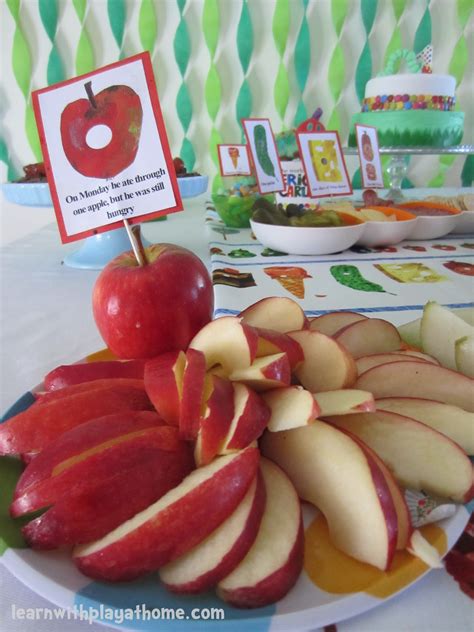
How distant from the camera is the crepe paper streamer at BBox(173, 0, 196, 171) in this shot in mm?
2322

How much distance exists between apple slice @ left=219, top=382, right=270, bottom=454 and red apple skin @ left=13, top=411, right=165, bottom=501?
6 centimetres

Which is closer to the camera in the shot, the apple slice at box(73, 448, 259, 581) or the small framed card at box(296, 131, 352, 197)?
the apple slice at box(73, 448, 259, 581)

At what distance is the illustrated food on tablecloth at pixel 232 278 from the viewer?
83 centimetres

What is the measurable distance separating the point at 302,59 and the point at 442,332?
7.38ft

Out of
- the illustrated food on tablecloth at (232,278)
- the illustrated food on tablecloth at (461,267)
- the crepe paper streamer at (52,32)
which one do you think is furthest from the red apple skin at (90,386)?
the crepe paper streamer at (52,32)

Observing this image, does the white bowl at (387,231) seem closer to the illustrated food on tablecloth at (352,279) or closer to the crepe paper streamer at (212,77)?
the illustrated food on tablecloth at (352,279)

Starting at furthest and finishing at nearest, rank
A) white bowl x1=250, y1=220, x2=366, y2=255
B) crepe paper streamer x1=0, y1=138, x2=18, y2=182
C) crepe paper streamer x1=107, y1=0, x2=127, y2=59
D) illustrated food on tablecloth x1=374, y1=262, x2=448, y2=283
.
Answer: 1. crepe paper streamer x1=0, y1=138, x2=18, y2=182
2. crepe paper streamer x1=107, y1=0, x2=127, y2=59
3. white bowl x1=250, y1=220, x2=366, y2=255
4. illustrated food on tablecloth x1=374, y1=262, x2=448, y2=283

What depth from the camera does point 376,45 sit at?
237cm

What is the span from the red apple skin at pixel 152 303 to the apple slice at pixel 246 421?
0.21m

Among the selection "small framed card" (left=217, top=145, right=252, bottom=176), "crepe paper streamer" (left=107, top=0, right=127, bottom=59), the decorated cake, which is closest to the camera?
"small framed card" (left=217, top=145, right=252, bottom=176)

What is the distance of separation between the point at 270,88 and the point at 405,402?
239 centimetres

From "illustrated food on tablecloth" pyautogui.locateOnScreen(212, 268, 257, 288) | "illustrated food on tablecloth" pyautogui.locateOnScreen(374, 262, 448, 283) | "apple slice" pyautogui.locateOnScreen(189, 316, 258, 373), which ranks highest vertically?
"apple slice" pyautogui.locateOnScreen(189, 316, 258, 373)

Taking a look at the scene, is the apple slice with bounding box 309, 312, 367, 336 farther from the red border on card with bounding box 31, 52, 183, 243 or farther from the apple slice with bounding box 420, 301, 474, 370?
the red border on card with bounding box 31, 52, 183, 243

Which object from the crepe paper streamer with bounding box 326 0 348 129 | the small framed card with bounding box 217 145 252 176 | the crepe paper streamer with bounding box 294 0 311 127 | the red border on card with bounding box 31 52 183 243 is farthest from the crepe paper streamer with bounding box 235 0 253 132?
the red border on card with bounding box 31 52 183 243
